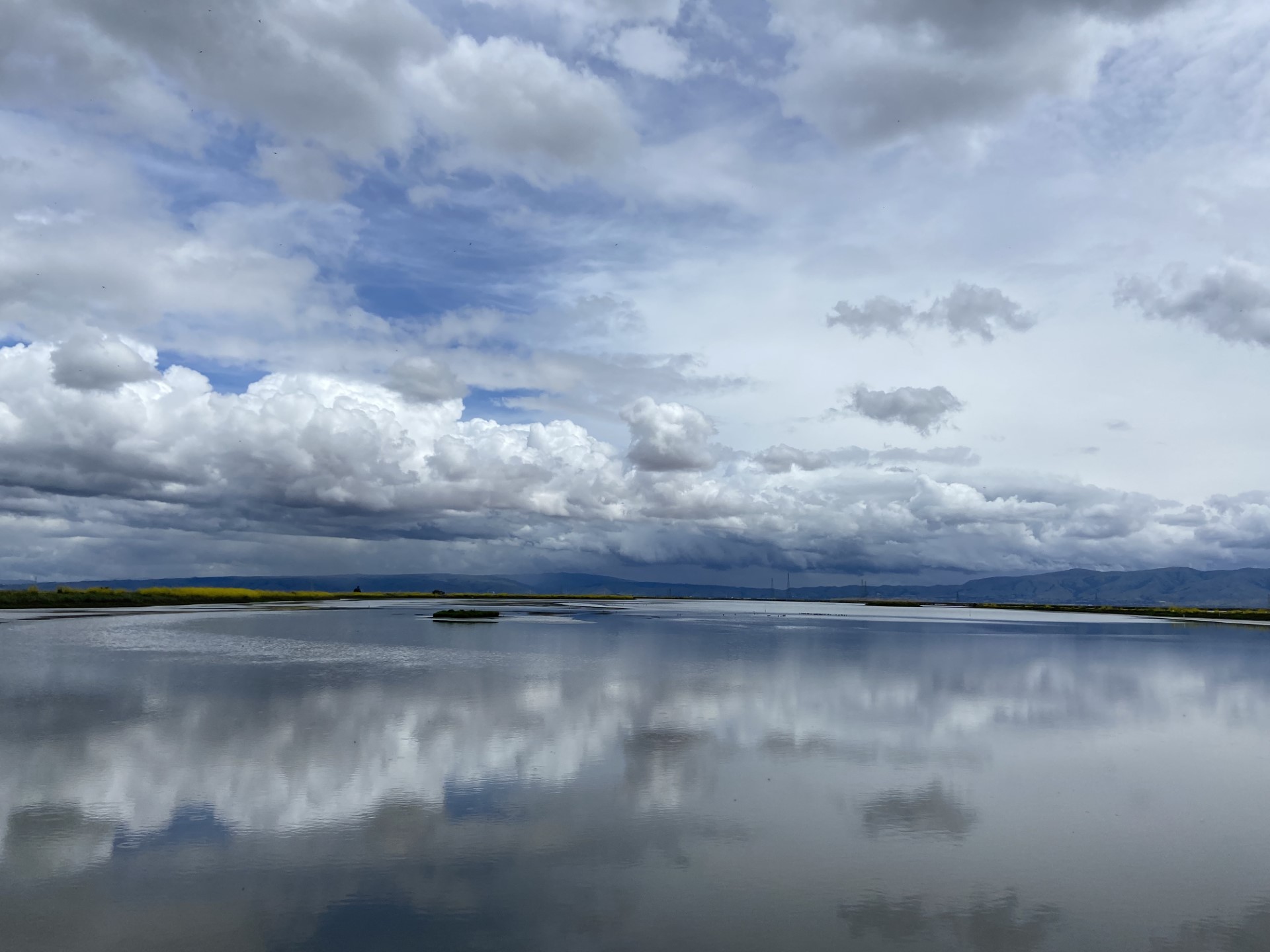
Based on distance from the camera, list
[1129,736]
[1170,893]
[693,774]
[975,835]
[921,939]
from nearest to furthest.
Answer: [921,939]
[1170,893]
[975,835]
[693,774]
[1129,736]

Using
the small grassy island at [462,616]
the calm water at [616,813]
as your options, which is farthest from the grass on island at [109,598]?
the calm water at [616,813]

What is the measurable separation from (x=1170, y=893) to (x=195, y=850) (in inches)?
825

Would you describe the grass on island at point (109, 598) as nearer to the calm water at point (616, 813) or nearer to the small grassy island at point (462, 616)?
the small grassy island at point (462, 616)

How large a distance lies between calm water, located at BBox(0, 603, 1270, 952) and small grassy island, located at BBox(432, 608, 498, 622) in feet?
212

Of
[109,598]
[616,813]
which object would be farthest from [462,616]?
[616,813]

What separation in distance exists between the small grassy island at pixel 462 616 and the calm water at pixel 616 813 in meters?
64.7

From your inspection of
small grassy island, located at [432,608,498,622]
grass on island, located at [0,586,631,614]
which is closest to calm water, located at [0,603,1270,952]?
small grassy island, located at [432,608,498,622]

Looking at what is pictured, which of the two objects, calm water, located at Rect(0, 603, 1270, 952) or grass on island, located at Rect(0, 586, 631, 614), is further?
grass on island, located at Rect(0, 586, 631, 614)

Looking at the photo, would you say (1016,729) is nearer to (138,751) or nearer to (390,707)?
(390,707)

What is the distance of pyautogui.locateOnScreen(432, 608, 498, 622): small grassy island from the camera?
4579 inches

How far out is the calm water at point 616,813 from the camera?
51.0 feet

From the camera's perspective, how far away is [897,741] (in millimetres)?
33344

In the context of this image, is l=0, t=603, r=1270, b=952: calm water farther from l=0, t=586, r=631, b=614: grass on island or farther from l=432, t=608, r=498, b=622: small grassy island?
l=0, t=586, r=631, b=614: grass on island

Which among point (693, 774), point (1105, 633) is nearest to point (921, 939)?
point (693, 774)
